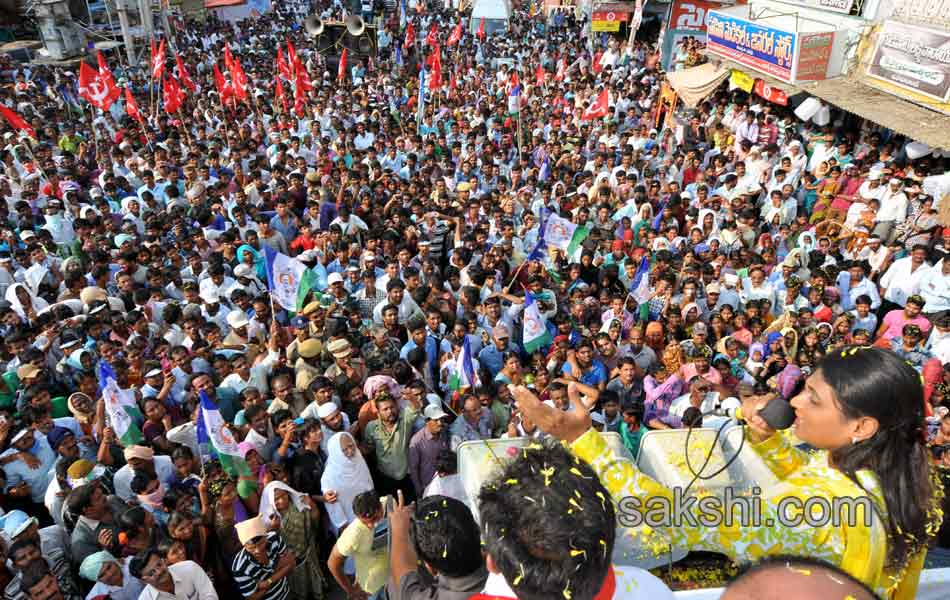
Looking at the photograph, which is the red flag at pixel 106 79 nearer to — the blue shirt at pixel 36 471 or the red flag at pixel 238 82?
the red flag at pixel 238 82

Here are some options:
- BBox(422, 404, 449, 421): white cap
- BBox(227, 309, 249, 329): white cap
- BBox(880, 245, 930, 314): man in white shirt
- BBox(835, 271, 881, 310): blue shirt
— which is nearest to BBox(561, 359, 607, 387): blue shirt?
BBox(422, 404, 449, 421): white cap

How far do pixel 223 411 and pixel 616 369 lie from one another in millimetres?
3212

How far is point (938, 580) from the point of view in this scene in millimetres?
2201

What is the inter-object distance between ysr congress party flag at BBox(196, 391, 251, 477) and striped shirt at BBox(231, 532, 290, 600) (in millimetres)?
616

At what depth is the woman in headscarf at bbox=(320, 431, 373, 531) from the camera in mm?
3959

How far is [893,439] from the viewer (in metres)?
1.80

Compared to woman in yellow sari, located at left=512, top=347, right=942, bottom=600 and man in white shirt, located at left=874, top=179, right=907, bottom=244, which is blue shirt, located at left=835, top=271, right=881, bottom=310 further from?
woman in yellow sari, located at left=512, top=347, right=942, bottom=600

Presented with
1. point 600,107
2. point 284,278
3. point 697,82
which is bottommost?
point 284,278

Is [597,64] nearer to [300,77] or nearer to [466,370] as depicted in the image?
[300,77]

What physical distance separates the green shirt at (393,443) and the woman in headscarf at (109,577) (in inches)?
64.8

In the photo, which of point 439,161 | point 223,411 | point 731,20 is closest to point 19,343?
point 223,411

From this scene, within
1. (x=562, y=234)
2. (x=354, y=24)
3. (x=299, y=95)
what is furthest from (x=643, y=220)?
(x=354, y=24)

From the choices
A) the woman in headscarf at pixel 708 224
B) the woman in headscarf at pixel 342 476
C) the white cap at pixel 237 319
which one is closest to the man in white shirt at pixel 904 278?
the woman in headscarf at pixel 708 224

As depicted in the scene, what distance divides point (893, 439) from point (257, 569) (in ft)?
10.4
